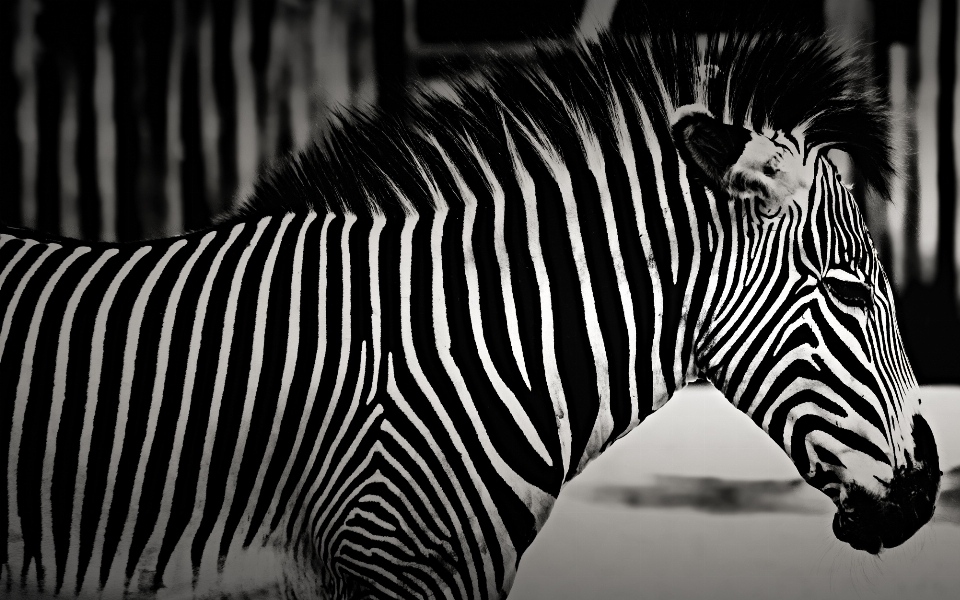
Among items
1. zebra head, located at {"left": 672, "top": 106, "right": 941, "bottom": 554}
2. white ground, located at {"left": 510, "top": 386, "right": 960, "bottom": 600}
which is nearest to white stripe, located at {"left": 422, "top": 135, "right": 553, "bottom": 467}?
zebra head, located at {"left": 672, "top": 106, "right": 941, "bottom": 554}

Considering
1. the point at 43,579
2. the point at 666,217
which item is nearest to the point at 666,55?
the point at 666,217

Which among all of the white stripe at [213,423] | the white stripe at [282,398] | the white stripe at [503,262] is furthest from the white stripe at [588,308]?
the white stripe at [213,423]

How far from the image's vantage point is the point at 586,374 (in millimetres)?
1385

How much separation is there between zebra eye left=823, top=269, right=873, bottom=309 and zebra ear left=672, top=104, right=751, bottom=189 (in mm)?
295

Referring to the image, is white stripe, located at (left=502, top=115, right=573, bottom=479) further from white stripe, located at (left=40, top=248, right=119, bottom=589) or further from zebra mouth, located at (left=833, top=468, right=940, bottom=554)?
white stripe, located at (left=40, top=248, right=119, bottom=589)

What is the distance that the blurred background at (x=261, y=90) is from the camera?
1791 mm

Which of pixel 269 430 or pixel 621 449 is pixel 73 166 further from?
pixel 621 449

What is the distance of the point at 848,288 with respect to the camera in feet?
4.43

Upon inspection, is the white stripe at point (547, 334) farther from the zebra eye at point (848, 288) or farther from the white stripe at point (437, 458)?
the zebra eye at point (848, 288)

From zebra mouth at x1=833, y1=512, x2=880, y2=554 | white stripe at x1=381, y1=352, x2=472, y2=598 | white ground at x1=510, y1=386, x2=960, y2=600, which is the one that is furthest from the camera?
white ground at x1=510, y1=386, x2=960, y2=600

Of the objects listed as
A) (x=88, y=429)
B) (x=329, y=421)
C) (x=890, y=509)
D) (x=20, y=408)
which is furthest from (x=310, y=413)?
(x=890, y=509)

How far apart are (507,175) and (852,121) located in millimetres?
952

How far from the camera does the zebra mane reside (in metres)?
1.50

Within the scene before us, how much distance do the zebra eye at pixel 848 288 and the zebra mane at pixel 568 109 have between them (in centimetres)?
38
